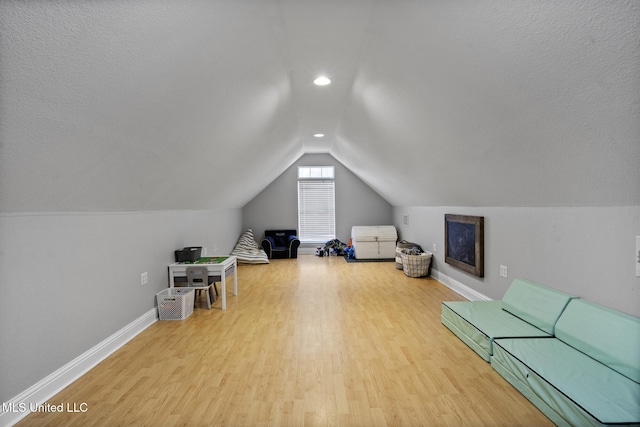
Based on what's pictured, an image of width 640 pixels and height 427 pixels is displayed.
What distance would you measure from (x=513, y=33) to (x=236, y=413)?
101 inches

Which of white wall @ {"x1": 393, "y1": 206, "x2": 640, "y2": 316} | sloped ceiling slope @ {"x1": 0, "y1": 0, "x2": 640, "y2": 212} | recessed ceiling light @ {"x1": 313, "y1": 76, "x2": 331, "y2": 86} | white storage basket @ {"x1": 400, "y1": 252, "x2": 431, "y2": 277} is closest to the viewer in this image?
sloped ceiling slope @ {"x1": 0, "y1": 0, "x2": 640, "y2": 212}

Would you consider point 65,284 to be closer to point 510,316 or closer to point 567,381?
point 567,381

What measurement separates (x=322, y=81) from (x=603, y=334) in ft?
10.0

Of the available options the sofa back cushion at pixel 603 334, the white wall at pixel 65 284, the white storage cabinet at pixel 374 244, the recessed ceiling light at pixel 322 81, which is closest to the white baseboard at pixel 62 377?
the white wall at pixel 65 284

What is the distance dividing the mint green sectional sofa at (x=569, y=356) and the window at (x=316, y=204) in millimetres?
5955

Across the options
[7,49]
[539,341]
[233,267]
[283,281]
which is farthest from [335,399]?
[283,281]

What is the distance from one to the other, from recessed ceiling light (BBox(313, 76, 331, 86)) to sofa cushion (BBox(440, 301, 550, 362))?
2.58m

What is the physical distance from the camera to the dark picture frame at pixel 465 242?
386 centimetres

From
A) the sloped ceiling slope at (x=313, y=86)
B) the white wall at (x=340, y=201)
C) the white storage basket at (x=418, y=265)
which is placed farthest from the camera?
the white wall at (x=340, y=201)

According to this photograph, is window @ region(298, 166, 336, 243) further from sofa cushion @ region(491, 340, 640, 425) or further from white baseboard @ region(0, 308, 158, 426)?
sofa cushion @ region(491, 340, 640, 425)

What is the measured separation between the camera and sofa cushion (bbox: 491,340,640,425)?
155cm

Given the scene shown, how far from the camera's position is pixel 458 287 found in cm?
453

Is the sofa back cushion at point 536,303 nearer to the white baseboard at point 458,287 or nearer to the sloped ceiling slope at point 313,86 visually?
the sloped ceiling slope at point 313,86

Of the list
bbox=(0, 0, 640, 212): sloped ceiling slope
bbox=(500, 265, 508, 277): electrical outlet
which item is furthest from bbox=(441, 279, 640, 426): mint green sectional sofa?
bbox=(0, 0, 640, 212): sloped ceiling slope
